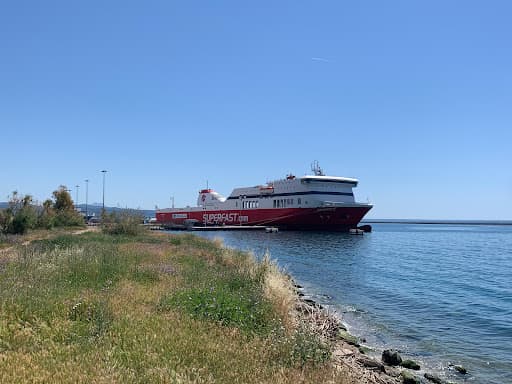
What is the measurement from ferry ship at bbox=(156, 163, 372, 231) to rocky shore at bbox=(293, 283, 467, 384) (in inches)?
2389

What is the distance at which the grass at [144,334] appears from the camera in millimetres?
5883

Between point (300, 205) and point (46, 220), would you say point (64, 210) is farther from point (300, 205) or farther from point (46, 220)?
point (300, 205)

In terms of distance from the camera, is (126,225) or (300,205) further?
(300,205)

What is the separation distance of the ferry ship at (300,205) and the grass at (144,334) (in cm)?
6280

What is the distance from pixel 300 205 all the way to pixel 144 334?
69.2 metres

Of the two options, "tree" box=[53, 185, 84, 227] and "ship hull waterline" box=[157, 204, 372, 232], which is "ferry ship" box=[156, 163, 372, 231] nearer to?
"ship hull waterline" box=[157, 204, 372, 232]

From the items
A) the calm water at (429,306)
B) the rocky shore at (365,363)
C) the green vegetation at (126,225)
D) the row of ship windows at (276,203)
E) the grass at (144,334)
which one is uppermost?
the row of ship windows at (276,203)

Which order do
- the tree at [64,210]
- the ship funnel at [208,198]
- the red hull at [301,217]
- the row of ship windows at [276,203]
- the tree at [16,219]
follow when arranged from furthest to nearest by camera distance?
the ship funnel at [208,198] → the row of ship windows at [276,203] → the red hull at [301,217] → the tree at [64,210] → the tree at [16,219]

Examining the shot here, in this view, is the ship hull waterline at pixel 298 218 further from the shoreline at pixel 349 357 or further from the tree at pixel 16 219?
the shoreline at pixel 349 357

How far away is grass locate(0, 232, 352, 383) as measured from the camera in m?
5.88

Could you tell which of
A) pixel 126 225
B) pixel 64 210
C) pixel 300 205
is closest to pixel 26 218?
pixel 126 225

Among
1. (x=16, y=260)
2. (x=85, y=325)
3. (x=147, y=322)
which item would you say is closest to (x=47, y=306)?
(x=85, y=325)

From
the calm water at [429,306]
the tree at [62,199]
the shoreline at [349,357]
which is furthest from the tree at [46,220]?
the shoreline at [349,357]

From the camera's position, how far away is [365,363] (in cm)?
1047
